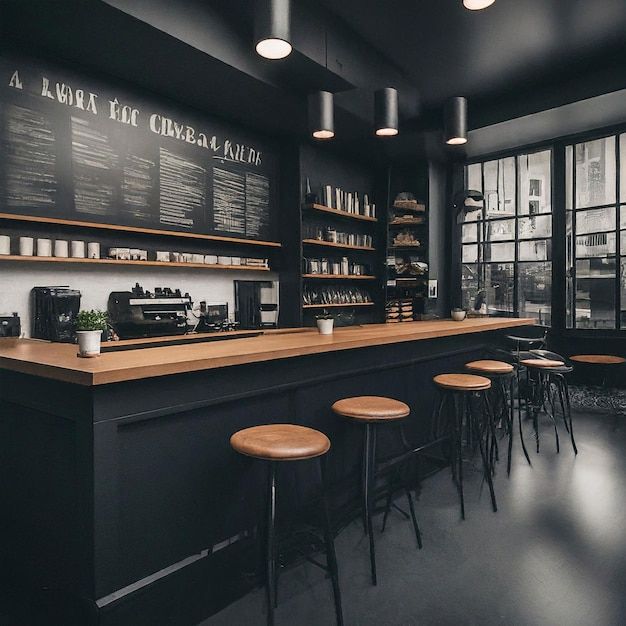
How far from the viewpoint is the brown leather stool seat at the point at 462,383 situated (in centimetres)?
283

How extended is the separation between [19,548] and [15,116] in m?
2.70

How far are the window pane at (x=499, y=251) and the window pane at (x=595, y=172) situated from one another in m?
0.87

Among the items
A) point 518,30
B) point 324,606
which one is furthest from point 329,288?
point 324,606

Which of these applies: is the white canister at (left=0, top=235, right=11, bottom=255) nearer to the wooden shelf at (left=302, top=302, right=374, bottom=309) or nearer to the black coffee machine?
the black coffee machine

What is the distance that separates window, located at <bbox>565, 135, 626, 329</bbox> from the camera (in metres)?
5.32

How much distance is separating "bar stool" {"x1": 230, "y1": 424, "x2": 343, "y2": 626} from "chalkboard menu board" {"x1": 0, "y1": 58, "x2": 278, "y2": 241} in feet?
8.31

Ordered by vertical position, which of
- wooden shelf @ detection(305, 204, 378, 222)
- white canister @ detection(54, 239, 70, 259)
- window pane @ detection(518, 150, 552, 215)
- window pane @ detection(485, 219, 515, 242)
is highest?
window pane @ detection(518, 150, 552, 215)

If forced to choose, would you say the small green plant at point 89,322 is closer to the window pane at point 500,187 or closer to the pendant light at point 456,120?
the pendant light at point 456,120

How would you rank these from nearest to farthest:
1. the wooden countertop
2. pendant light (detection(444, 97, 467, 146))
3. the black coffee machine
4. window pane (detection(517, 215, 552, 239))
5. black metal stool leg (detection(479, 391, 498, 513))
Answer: the wooden countertop, black metal stool leg (detection(479, 391, 498, 513)), the black coffee machine, pendant light (detection(444, 97, 467, 146)), window pane (detection(517, 215, 552, 239))

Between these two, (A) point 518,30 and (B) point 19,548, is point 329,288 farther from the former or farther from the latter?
(B) point 19,548

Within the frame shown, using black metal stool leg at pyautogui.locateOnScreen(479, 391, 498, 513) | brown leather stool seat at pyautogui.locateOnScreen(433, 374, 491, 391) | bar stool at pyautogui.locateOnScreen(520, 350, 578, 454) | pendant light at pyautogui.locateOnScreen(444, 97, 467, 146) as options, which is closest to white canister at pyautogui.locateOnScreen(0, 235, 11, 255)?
brown leather stool seat at pyautogui.locateOnScreen(433, 374, 491, 391)

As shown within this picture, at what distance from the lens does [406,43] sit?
13.3 feet

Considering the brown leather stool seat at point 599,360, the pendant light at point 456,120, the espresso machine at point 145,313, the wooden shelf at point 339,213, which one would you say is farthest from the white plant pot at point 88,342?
the brown leather stool seat at point 599,360

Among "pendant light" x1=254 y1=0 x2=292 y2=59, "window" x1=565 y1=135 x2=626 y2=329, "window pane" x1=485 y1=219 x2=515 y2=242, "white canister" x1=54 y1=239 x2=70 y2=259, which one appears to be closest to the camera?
"pendant light" x1=254 y1=0 x2=292 y2=59
